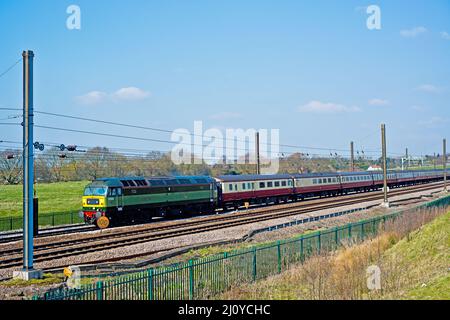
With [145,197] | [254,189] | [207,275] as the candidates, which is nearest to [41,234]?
[145,197]

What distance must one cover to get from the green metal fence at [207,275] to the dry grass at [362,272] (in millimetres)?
618

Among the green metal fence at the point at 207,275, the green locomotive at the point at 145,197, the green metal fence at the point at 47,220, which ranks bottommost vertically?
the green metal fence at the point at 47,220

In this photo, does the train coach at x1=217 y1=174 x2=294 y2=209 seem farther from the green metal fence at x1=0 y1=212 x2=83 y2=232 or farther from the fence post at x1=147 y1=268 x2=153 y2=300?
the fence post at x1=147 y1=268 x2=153 y2=300

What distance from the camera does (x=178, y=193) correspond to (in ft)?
130

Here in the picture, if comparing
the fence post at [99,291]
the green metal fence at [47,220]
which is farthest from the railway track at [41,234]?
the fence post at [99,291]

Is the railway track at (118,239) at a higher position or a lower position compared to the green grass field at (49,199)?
lower

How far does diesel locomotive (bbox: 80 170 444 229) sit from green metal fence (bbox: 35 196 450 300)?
1309 centimetres

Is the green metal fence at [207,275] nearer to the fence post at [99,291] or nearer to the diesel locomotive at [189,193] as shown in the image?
the fence post at [99,291]

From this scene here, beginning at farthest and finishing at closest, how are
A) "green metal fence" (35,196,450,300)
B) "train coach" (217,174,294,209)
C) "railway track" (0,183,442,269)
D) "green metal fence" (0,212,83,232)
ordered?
"train coach" (217,174,294,209), "green metal fence" (0,212,83,232), "railway track" (0,183,442,269), "green metal fence" (35,196,450,300)

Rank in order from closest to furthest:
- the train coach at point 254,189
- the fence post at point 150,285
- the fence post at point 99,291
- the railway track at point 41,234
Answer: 1. the fence post at point 99,291
2. the fence post at point 150,285
3. the railway track at point 41,234
4. the train coach at point 254,189

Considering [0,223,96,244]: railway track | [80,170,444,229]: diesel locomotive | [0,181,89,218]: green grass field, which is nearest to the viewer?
[0,223,96,244]: railway track

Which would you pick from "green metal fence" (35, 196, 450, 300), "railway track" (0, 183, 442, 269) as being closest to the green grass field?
"railway track" (0, 183, 442, 269)

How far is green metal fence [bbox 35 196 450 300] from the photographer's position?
476 inches

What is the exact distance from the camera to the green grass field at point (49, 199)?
5109cm
